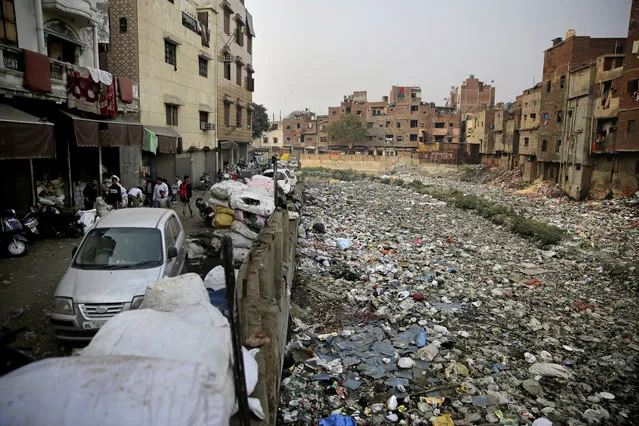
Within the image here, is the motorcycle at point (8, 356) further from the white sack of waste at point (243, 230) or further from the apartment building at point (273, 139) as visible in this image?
the apartment building at point (273, 139)

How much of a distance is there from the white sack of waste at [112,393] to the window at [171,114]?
17.4 meters

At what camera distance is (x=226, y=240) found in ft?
8.23

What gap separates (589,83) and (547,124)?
220 inches

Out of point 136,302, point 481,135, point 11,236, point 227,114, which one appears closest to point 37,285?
point 11,236

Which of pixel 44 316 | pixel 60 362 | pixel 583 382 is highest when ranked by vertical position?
pixel 60 362

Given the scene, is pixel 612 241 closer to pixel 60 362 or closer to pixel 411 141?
pixel 60 362

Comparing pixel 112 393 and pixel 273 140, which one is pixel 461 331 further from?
pixel 273 140

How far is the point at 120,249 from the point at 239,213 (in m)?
4.49

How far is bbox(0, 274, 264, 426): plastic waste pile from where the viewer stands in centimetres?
198

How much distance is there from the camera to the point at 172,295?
12.2ft

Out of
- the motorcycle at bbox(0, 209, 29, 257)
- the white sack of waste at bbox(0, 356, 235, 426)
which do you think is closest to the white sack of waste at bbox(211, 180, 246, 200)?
the motorcycle at bbox(0, 209, 29, 257)

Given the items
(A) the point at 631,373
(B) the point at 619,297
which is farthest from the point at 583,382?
(B) the point at 619,297

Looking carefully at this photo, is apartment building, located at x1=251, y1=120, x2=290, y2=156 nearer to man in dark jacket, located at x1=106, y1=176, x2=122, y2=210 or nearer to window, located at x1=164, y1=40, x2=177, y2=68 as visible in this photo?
window, located at x1=164, y1=40, x2=177, y2=68

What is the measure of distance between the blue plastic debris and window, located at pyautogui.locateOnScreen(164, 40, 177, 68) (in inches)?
673
